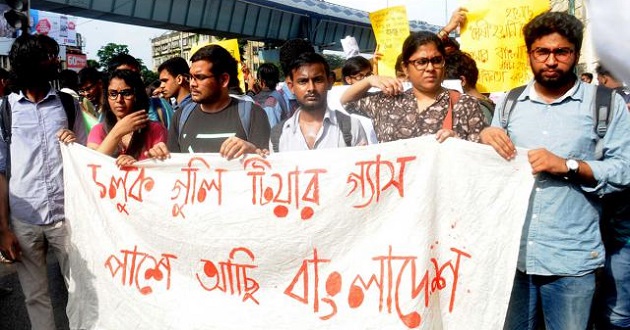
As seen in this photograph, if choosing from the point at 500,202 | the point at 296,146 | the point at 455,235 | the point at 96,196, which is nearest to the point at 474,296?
the point at 455,235

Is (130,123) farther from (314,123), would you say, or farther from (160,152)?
(314,123)

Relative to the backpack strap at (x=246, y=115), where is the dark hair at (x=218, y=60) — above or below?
above

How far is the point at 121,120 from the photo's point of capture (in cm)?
320

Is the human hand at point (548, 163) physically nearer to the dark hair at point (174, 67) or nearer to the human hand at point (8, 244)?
the human hand at point (8, 244)

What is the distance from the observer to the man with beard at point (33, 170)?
327 centimetres

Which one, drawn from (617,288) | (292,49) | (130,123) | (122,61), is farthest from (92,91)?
(617,288)

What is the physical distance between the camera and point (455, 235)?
2578 millimetres

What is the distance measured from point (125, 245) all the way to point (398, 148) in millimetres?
1600

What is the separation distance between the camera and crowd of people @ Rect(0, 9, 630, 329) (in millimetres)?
2330

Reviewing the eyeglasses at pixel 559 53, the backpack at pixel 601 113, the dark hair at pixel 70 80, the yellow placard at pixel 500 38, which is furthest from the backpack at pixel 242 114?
the dark hair at pixel 70 80

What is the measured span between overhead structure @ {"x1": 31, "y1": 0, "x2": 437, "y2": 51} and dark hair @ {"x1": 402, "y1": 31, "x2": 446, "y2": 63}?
19.2 meters

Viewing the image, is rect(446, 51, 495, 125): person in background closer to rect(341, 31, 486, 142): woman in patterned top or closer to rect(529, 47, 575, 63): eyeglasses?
rect(341, 31, 486, 142): woman in patterned top

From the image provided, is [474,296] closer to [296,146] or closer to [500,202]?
[500,202]

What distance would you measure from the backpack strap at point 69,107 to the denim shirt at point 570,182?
2.51 m
